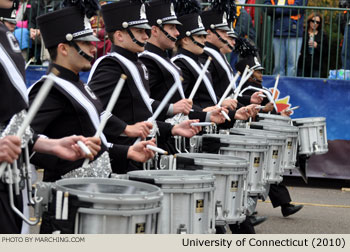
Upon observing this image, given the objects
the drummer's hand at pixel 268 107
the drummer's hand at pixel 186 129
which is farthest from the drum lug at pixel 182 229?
the drummer's hand at pixel 268 107

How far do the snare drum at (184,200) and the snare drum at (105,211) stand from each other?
671mm

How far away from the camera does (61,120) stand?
16.4 feet

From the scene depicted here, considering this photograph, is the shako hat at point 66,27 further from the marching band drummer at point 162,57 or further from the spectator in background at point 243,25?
the spectator in background at point 243,25

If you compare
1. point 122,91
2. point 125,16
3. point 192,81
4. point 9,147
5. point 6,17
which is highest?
point 6,17

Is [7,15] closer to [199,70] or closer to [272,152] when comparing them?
[199,70]

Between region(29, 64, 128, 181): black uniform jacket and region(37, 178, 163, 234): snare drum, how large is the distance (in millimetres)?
936

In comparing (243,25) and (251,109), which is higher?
(243,25)

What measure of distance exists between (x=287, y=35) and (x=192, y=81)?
14.1ft

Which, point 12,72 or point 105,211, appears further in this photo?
point 12,72

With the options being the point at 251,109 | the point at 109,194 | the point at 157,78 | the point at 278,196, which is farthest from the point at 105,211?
the point at 278,196

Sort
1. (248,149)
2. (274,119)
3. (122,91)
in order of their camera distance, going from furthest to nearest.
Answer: (274,119) → (248,149) → (122,91)

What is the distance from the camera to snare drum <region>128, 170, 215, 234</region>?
15.3ft

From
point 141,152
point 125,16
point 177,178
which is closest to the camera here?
point 177,178

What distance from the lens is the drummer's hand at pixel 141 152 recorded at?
16.6 ft
